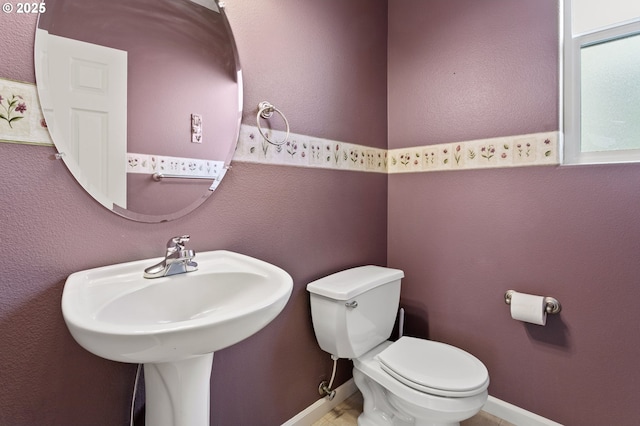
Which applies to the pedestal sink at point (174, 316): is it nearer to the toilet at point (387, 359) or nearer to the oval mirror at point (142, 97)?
the oval mirror at point (142, 97)

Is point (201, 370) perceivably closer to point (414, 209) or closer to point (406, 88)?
point (414, 209)

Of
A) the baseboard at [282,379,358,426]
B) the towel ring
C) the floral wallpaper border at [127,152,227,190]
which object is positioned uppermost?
the towel ring

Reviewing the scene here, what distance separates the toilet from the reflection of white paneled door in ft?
2.91

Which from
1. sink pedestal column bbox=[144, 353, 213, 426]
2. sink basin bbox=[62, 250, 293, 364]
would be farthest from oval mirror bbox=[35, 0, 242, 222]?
sink pedestal column bbox=[144, 353, 213, 426]

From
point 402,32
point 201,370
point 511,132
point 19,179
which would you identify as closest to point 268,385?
point 201,370

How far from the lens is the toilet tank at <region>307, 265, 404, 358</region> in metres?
1.29

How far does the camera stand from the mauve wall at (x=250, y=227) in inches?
30.2

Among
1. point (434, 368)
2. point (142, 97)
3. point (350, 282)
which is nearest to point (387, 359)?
point (434, 368)

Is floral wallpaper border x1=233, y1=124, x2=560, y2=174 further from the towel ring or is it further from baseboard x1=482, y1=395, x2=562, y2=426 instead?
baseboard x1=482, y1=395, x2=562, y2=426

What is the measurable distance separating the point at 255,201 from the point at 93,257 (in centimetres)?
56

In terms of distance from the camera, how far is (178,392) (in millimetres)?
795

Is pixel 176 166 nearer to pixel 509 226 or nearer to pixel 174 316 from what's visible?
pixel 174 316

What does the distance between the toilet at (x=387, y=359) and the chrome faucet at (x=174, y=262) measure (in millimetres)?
592

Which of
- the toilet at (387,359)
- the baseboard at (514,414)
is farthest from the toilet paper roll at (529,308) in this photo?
the baseboard at (514,414)
